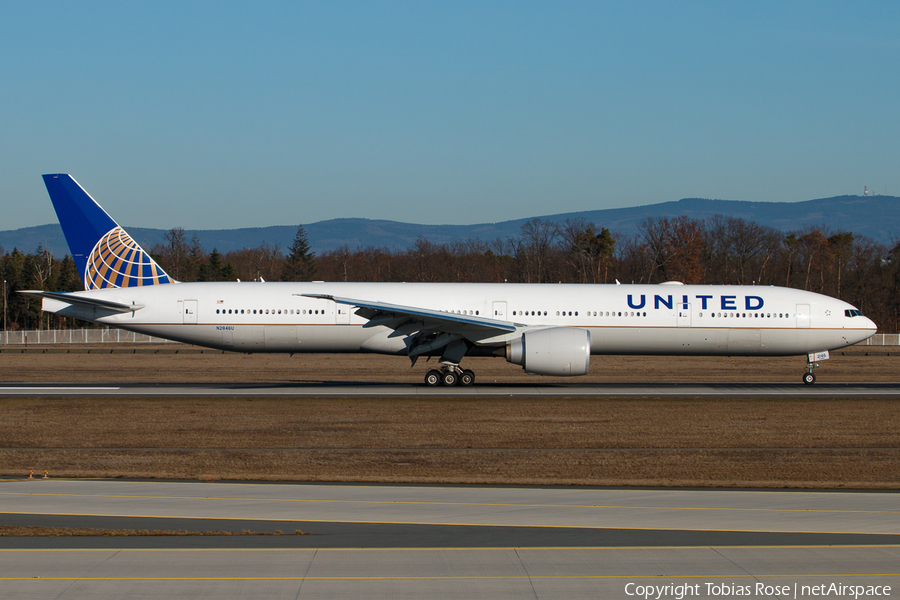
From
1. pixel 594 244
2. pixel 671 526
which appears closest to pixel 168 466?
pixel 671 526

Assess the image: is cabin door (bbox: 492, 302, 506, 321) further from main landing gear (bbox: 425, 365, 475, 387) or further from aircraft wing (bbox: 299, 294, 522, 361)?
main landing gear (bbox: 425, 365, 475, 387)

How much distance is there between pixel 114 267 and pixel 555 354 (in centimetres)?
1588

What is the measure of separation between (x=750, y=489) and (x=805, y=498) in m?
0.91

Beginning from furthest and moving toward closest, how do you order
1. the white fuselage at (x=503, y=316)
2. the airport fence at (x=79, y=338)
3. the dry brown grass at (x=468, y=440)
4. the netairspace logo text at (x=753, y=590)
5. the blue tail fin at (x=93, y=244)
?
the airport fence at (x=79, y=338) → the blue tail fin at (x=93, y=244) → the white fuselage at (x=503, y=316) → the dry brown grass at (x=468, y=440) → the netairspace logo text at (x=753, y=590)

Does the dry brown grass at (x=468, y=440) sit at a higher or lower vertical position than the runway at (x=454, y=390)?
higher

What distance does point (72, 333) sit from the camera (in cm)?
6100

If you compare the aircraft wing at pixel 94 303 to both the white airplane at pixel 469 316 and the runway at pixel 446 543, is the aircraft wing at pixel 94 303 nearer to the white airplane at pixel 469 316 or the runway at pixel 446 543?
the white airplane at pixel 469 316

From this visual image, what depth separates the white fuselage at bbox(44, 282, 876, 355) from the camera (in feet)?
84.4

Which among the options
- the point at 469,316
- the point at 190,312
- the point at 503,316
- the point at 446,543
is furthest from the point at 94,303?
the point at 446,543

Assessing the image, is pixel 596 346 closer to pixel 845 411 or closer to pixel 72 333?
pixel 845 411

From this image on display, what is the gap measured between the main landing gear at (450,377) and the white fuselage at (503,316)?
1390 millimetres

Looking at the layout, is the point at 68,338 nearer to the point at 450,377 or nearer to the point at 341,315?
the point at 341,315

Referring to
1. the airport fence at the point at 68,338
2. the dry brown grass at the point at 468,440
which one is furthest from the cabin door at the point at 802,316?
the airport fence at the point at 68,338

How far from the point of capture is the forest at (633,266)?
78.3 metres
